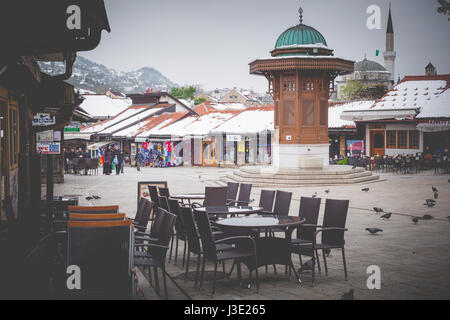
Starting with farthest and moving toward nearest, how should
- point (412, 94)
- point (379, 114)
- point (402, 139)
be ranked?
point (412, 94) → point (402, 139) → point (379, 114)

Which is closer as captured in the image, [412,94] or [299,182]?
[299,182]

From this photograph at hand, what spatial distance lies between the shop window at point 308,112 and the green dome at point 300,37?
283 cm

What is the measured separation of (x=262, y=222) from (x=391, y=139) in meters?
29.6

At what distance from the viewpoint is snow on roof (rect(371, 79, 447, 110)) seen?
35.2 meters

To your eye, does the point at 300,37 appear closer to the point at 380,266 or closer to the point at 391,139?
the point at 391,139

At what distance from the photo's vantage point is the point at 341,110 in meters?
40.3

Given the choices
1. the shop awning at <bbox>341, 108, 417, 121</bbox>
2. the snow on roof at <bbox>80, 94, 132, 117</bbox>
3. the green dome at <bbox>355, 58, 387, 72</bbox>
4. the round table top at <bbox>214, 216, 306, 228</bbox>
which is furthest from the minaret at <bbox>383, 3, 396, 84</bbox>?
the round table top at <bbox>214, 216, 306, 228</bbox>

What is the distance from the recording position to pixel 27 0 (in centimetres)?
505

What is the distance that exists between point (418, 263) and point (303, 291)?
7.58ft

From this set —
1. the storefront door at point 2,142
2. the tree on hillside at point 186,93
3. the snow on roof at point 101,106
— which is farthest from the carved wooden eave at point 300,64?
the tree on hillside at point 186,93

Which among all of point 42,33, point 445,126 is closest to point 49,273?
point 42,33

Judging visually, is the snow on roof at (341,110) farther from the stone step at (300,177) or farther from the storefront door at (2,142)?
the storefront door at (2,142)

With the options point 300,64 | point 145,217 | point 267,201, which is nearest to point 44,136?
point 145,217

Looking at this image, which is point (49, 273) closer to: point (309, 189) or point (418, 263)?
point (418, 263)
